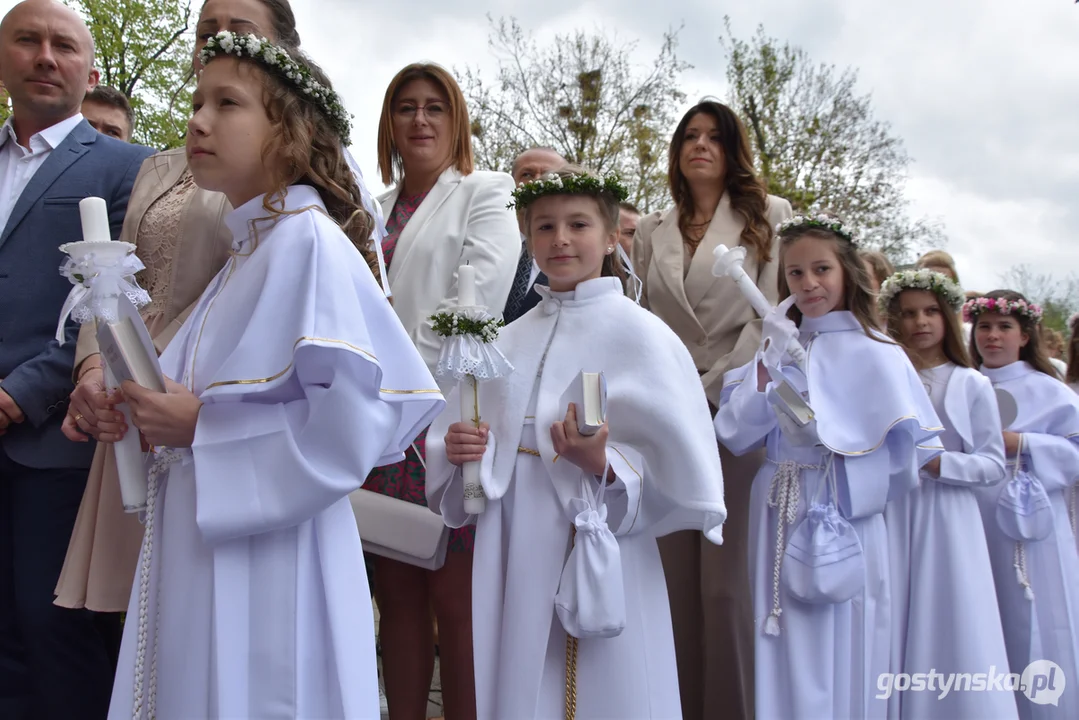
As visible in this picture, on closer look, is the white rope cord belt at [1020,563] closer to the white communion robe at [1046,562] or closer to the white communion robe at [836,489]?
the white communion robe at [1046,562]

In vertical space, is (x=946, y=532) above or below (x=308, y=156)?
below

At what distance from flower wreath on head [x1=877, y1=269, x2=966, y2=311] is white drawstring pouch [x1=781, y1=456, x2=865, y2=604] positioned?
181cm

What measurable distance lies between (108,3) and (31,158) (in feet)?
47.5

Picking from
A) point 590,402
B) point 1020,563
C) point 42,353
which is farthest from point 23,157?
point 1020,563

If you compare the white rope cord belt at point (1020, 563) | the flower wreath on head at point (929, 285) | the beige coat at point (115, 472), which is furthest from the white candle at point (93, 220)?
the white rope cord belt at point (1020, 563)

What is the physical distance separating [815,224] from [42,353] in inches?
127

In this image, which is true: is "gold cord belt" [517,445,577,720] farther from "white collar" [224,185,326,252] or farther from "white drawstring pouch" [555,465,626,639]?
"white collar" [224,185,326,252]

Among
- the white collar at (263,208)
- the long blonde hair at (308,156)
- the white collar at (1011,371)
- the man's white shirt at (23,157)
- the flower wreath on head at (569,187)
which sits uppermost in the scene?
the man's white shirt at (23,157)

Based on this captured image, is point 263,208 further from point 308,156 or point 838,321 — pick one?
point 838,321

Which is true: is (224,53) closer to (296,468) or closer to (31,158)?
(296,468)

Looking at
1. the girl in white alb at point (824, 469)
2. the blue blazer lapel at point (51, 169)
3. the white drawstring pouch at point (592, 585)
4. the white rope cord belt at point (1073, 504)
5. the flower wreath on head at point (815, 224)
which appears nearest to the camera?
the white drawstring pouch at point (592, 585)

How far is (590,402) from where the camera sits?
3014mm

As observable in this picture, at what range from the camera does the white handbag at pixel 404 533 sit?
138 inches

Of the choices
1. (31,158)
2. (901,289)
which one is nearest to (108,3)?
(31,158)
